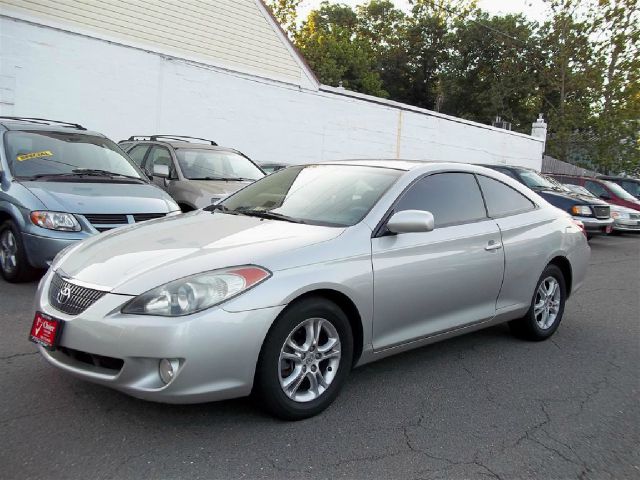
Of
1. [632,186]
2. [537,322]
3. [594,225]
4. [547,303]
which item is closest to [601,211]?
[594,225]

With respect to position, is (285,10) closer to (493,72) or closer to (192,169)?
(493,72)

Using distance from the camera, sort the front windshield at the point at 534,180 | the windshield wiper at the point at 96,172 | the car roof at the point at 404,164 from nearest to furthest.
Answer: the car roof at the point at 404,164
the windshield wiper at the point at 96,172
the front windshield at the point at 534,180

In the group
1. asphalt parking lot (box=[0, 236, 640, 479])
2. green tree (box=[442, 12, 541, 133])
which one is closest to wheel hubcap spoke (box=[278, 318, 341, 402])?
asphalt parking lot (box=[0, 236, 640, 479])

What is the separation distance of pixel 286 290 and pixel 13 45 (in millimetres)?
10668

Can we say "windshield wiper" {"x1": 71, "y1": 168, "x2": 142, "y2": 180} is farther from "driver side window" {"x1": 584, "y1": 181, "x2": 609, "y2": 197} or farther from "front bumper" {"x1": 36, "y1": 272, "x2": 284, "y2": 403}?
"driver side window" {"x1": 584, "y1": 181, "x2": 609, "y2": 197}

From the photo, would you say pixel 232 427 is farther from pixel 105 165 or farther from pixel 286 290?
pixel 105 165

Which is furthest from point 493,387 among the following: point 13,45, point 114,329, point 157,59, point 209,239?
point 157,59

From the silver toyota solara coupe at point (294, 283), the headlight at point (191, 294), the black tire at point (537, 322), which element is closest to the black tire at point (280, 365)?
the silver toyota solara coupe at point (294, 283)

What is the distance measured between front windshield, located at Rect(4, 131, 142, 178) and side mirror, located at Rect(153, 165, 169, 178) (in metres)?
0.87

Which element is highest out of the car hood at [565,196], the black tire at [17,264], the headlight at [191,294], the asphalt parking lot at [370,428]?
the car hood at [565,196]

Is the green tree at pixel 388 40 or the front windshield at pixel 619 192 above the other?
the green tree at pixel 388 40

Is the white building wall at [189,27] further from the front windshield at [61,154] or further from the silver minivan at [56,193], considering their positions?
the silver minivan at [56,193]

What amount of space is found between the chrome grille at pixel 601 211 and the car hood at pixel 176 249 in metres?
10.7

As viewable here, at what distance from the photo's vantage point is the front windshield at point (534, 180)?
12953 millimetres
